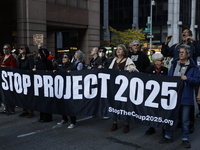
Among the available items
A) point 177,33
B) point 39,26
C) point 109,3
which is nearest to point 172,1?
point 177,33

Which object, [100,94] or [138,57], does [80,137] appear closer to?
[100,94]

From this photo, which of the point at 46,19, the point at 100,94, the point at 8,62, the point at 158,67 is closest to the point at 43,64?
the point at 8,62

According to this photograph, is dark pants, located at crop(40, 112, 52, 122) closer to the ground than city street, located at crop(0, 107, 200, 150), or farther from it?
farther from it

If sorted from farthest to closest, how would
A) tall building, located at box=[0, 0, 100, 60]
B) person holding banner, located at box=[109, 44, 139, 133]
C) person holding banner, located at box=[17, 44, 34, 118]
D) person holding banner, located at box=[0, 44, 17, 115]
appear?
tall building, located at box=[0, 0, 100, 60] < person holding banner, located at box=[0, 44, 17, 115] < person holding banner, located at box=[17, 44, 34, 118] < person holding banner, located at box=[109, 44, 139, 133]

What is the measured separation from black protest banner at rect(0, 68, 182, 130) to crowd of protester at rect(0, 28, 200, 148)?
198 mm

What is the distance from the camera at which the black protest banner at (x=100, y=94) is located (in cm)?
498

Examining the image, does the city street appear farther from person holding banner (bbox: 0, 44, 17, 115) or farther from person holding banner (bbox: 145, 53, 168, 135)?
person holding banner (bbox: 145, 53, 168, 135)

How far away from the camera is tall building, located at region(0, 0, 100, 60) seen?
1866cm

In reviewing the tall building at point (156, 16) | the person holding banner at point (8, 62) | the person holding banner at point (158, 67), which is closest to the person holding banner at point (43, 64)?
the person holding banner at point (8, 62)

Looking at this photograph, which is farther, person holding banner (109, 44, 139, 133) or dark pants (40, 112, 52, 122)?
dark pants (40, 112, 52, 122)

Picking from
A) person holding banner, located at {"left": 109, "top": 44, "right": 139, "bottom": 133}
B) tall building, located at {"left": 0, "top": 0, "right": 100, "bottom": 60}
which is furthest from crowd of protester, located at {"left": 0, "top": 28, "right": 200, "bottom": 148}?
tall building, located at {"left": 0, "top": 0, "right": 100, "bottom": 60}

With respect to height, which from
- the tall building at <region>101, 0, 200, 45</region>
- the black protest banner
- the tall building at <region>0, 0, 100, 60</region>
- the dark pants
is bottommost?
the dark pants

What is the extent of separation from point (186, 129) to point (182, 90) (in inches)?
29.1

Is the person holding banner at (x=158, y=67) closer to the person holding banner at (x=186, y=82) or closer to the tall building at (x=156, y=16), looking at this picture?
the person holding banner at (x=186, y=82)
